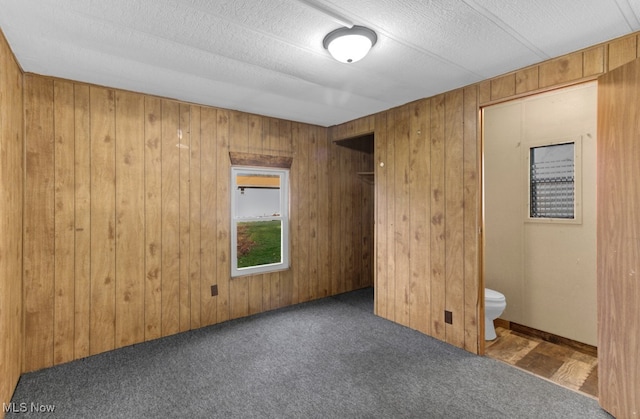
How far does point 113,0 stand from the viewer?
1497mm

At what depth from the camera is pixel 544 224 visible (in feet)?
9.78

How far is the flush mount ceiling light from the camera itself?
68.6 inches

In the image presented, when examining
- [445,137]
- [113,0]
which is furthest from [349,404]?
[113,0]

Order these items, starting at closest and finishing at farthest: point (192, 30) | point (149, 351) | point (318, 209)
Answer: point (192, 30), point (149, 351), point (318, 209)

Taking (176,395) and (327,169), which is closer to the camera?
(176,395)

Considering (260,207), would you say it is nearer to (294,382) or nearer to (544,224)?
(294,382)

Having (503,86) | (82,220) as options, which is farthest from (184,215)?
(503,86)

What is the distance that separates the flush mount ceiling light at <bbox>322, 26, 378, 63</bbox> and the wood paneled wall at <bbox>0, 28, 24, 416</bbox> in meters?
1.94

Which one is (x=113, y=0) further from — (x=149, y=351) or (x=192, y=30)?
(x=149, y=351)

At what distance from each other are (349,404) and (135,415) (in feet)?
4.40

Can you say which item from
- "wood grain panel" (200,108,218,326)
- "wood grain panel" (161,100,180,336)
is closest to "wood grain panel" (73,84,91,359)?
"wood grain panel" (161,100,180,336)

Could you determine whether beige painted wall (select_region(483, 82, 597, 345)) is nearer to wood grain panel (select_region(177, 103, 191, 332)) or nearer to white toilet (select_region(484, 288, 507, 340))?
white toilet (select_region(484, 288, 507, 340))

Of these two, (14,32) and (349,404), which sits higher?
(14,32)

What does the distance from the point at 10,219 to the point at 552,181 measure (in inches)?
174
